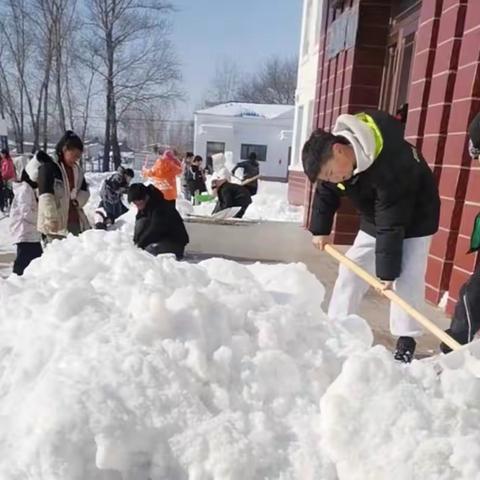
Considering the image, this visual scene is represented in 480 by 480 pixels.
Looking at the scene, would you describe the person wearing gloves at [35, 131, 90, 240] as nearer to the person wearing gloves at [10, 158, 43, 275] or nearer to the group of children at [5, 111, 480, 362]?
the group of children at [5, 111, 480, 362]

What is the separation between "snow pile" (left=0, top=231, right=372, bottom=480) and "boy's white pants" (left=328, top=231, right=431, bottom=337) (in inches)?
41.8

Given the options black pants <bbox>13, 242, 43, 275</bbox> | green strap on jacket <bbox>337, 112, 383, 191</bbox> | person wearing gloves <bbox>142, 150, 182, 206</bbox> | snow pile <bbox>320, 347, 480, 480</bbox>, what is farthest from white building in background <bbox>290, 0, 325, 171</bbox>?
snow pile <bbox>320, 347, 480, 480</bbox>

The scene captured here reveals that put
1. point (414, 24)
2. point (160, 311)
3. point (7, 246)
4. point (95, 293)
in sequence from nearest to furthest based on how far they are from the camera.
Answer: point (160, 311) → point (95, 293) → point (414, 24) → point (7, 246)

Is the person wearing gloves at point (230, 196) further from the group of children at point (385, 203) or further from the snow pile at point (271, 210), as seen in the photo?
the group of children at point (385, 203)

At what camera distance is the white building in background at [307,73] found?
1291 cm

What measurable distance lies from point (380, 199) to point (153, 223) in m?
2.69

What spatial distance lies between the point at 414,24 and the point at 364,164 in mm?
4360

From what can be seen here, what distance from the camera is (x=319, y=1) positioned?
41.9 feet

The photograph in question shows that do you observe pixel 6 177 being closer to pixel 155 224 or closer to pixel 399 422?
pixel 155 224

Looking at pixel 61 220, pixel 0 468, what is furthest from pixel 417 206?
pixel 61 220

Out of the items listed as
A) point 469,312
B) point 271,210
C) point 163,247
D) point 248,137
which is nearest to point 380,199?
point 469,312

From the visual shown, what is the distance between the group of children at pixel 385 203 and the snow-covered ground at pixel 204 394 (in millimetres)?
992

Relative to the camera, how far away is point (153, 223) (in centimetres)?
519

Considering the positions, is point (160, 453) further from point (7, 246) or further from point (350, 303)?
point (7, 246)
